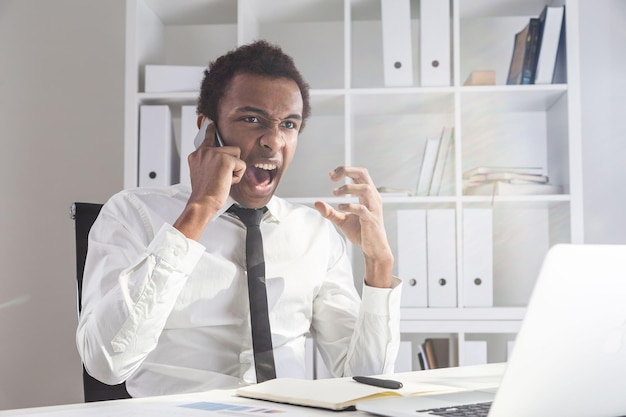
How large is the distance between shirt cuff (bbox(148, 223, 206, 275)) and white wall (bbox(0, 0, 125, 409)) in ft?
5.38

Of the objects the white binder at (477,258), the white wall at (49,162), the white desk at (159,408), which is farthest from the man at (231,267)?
the white wall at (49,162)

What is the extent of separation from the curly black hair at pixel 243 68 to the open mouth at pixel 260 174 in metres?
0.19

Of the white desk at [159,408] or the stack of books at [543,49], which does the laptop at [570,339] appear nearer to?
the white desk at [159,408]

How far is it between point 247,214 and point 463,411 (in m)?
0.93

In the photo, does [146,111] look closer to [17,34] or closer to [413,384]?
[17,34]

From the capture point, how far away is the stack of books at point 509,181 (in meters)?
2.48

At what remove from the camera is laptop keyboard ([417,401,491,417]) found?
0.82 m

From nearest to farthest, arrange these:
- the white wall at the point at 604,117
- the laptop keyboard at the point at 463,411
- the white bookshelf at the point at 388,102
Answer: the laptop keyboard at the point at 463,411, the white bookshelf at the point at 388,102, the white wall at the point at 604,117

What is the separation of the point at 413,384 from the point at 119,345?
21.1 inches

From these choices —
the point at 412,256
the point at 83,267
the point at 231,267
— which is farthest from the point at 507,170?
the point at 83,267

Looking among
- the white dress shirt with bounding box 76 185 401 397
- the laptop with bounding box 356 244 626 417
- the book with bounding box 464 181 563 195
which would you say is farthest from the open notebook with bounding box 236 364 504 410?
the book with bounding box 464 181 563 195

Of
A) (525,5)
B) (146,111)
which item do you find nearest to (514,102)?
(525,5)

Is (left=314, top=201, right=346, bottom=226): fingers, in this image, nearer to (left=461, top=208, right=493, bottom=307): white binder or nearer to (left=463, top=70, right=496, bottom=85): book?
(left=461, top=208, right=493, bottom=307): white binder

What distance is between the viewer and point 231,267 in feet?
5.37
